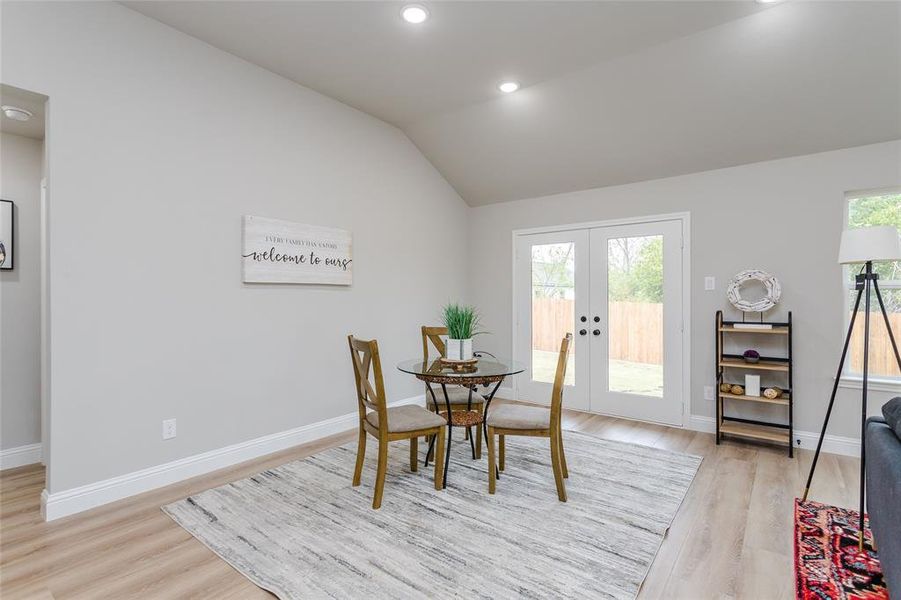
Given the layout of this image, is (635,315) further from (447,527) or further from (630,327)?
(447,527)

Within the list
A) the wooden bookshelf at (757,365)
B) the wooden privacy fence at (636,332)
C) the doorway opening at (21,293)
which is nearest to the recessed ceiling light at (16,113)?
the doorway opening at (21,293)

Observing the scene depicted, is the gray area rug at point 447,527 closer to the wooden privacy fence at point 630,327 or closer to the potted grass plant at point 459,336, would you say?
the potted grass plant at point 459,336

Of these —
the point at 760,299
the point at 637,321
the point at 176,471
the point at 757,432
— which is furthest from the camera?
the point at 637,321

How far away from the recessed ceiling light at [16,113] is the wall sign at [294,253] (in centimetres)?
135

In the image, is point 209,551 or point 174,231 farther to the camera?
point 174,231

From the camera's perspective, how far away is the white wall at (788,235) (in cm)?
337

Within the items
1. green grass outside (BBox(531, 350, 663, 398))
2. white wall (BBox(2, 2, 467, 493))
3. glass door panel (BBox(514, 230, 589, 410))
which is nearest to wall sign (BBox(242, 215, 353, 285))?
Result: white wall (BBox(2, 2, 467, 493))

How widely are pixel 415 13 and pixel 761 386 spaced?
12.8ft

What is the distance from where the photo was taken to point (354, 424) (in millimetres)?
4023

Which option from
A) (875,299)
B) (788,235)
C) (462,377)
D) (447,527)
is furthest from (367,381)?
(875,299)

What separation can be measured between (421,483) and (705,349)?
2846 millimetres

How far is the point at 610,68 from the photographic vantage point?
128 inches

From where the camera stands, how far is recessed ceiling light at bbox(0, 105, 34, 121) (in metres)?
2.62

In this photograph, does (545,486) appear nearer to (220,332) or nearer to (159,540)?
(159,540)
